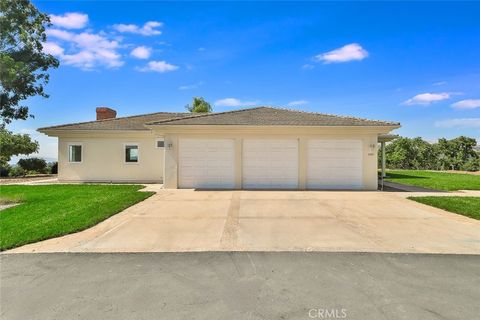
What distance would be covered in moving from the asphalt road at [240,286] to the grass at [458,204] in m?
4.26

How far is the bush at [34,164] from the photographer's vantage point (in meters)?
22.3

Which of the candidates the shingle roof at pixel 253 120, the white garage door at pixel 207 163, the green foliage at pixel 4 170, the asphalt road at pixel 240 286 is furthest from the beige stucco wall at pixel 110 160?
the asphalt road at pixel 240 286

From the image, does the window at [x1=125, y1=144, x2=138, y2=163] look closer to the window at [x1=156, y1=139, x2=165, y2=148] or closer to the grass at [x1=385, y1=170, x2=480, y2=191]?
the window at [x1=156, y1=139, x2=165, y2=148]

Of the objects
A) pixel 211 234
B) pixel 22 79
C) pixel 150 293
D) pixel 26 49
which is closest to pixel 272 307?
pixel 150 293

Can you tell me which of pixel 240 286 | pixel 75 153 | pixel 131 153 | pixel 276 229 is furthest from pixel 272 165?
pixel 75 153

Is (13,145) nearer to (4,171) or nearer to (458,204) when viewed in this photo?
(4,171)

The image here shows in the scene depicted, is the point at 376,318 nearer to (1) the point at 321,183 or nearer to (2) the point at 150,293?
(2) the point at 150,293

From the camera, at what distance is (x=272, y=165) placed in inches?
537

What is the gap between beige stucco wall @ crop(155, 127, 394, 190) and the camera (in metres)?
13.5

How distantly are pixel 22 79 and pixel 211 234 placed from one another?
871cm

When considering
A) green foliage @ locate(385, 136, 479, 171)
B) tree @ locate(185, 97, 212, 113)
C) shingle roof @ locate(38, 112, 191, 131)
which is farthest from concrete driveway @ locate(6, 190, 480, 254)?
tree @ locate(185, 97, 212, 113)

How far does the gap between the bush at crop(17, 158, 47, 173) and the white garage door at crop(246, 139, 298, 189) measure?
18.8m

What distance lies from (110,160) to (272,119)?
952 cm

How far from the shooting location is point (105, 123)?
17.3m
